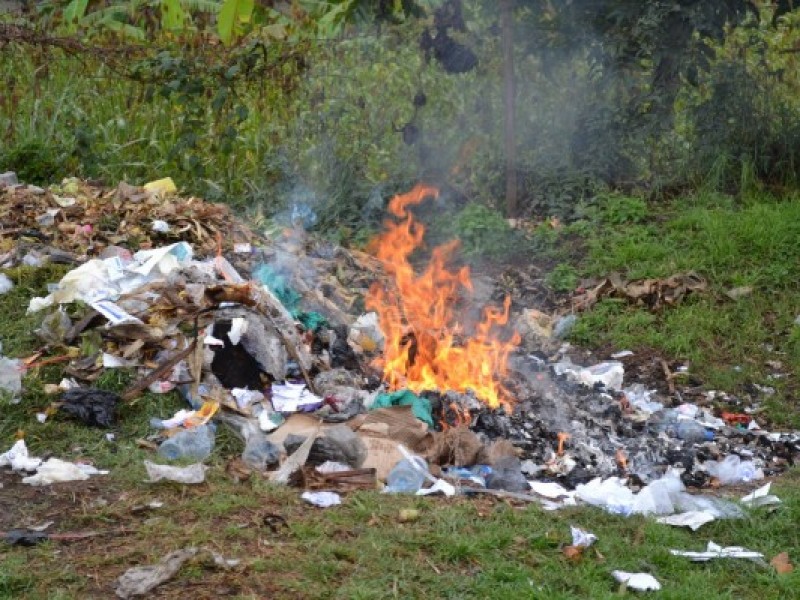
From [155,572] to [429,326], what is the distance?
137 inches

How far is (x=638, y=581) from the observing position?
4.32 m

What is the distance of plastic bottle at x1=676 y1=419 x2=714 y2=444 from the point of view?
6.35 m

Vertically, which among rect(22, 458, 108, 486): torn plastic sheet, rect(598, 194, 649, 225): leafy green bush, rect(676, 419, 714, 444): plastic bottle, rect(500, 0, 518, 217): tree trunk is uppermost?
rect(500, 0, 518, 217): tree trunk

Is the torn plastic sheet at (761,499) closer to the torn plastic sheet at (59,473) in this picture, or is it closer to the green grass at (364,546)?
the green grass at (364,546)

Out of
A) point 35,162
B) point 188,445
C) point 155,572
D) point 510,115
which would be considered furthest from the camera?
point 35,162

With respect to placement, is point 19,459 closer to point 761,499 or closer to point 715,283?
point 761,499

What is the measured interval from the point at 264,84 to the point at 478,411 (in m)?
5.51

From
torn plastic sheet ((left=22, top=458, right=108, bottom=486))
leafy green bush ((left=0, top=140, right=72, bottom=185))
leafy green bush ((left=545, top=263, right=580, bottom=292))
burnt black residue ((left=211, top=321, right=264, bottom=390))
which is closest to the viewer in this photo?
torn plastic sheet ((left=22, top=458, right=108, bottom=486))

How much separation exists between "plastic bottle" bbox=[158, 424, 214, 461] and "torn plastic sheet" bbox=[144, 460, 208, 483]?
321 mm

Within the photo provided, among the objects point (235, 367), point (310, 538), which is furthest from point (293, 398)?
point (310, 538)

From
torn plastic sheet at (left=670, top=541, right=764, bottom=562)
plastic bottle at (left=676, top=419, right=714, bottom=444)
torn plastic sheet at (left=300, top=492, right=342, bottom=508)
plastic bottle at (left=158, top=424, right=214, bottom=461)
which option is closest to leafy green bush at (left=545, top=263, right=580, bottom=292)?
plastic bottle at (left=676, top=419, right=714, bottom=444)

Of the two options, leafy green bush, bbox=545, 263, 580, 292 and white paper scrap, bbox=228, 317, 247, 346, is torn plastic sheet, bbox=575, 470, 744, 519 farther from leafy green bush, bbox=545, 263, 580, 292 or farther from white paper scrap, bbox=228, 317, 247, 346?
leafy green bush, bbox=545, 263, 580, 292

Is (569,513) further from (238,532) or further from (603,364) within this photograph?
(603,364)

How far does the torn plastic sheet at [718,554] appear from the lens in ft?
15.0
